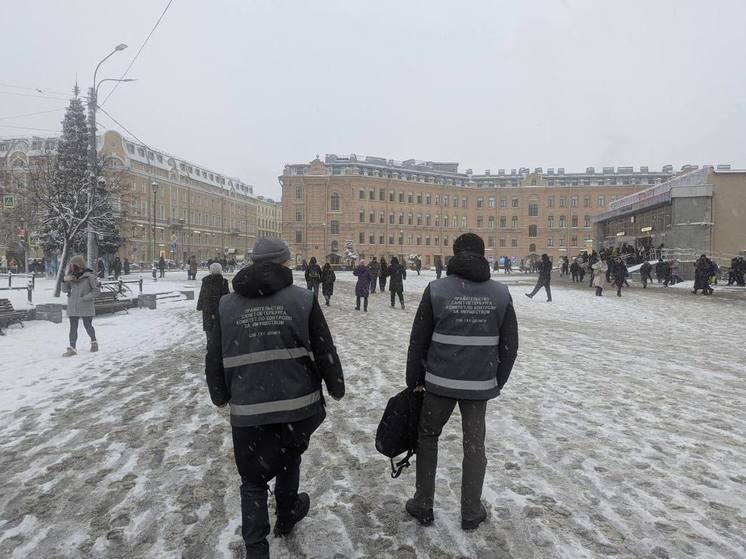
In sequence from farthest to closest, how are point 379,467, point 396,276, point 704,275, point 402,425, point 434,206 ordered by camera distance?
point 434,206 < point 704,275 < point 396,276 < point 379,467 < point 402,425

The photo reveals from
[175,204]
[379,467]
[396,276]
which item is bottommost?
[379,467]

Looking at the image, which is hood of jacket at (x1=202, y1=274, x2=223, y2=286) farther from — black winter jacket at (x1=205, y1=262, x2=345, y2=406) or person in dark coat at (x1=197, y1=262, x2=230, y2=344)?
black winter jacket at (x1=205, y1=262, x2=345, y2=406)

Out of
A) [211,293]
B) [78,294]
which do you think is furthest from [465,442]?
[78,294]

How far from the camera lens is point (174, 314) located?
1603 cm

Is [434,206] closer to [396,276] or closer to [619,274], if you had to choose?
[619,274]

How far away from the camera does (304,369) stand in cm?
302

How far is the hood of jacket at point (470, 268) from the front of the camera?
130 inches

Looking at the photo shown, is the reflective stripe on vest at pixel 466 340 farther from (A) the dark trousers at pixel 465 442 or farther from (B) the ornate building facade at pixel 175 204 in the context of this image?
(B) the ornate building facade at pixel 175 204

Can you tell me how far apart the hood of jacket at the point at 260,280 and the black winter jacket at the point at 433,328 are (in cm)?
94

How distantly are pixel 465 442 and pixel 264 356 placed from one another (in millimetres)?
1459

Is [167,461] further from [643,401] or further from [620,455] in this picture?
[643,401]

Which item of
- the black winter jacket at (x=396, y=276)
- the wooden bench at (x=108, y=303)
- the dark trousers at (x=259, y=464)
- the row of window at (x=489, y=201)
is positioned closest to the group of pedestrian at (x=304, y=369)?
the dark trousers at (x=259, y=464)

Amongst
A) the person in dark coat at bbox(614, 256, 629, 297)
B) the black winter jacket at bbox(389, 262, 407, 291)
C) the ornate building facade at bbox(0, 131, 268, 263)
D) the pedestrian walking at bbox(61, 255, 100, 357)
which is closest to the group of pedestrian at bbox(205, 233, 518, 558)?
the pedestrian walking at bbox(61, 255, 100, 357)

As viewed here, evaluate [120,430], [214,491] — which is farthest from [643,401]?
[120,430]
